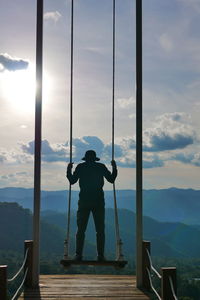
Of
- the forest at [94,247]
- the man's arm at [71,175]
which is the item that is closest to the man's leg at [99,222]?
the man's arm at [71,175]

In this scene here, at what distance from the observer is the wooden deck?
16.2 ft

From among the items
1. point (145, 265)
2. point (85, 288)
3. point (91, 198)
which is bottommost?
point (85, 288)

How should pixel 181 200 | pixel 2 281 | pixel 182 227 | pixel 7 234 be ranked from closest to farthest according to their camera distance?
pixel 2 281
pixel 7 234
pixel 182 227
pixel 181 200

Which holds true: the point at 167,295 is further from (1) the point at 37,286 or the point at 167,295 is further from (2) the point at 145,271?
(1) the point at 37,286

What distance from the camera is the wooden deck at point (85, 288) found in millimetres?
4926

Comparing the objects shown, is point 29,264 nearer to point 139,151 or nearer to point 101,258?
point 101,258

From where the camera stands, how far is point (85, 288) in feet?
17.5

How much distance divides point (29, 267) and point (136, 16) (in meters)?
3.68

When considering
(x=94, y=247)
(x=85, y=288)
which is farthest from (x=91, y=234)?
(x=85, y=288)

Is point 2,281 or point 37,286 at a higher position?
point 2,281

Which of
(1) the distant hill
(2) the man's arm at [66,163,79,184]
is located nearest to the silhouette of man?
(2) the man's arm at [66,163,79,184]

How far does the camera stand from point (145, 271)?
5516 millimetres

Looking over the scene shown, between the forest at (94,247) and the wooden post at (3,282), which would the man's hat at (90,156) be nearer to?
the wooden post at (3,282)

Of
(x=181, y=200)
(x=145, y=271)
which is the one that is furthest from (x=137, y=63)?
(x=181, y=200)
